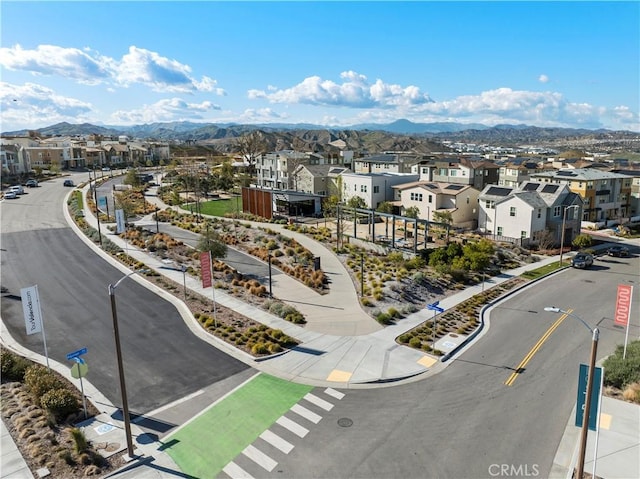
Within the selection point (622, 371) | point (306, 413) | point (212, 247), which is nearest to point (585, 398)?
point (622, 371)

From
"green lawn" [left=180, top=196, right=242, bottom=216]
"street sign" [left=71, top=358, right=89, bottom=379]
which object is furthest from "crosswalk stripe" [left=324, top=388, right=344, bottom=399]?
"green lawn" [left=180, top=196, right=242, bottom=216]

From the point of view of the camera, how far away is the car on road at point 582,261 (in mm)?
43969

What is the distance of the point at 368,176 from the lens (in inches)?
2721

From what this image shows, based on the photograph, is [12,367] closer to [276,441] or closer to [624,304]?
[276,441]

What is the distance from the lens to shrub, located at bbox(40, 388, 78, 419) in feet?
59.3

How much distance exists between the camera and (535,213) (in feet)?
171

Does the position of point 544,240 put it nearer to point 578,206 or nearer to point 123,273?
point 578,206

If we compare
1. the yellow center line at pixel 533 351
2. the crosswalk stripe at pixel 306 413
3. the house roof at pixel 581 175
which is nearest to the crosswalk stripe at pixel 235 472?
the crosswalk stripe at pixel 306 413

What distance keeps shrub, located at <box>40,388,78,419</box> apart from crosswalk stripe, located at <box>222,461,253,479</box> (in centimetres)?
786

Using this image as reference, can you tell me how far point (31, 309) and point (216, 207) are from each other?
54097 millimetres

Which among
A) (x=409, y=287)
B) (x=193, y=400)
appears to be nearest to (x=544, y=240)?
(x=409, y=287)

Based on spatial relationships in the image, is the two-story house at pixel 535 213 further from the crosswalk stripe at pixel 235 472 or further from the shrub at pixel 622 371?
the crosswalk stripe at pixel 235 472

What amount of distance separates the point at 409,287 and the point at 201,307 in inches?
646

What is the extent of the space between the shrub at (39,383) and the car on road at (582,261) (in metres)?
45.1
